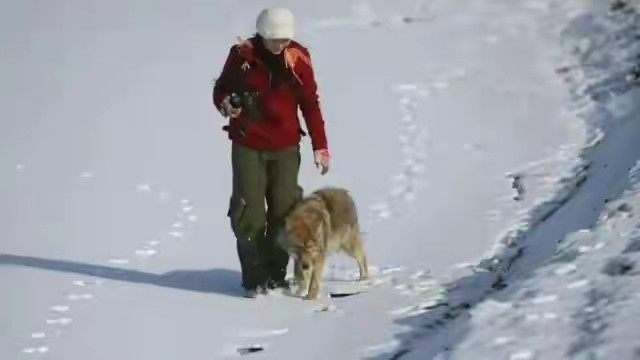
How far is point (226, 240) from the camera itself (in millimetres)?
10297

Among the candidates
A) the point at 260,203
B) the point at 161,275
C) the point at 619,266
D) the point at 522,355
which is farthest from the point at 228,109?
the point at 522,355

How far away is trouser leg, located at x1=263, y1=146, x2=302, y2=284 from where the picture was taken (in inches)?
324

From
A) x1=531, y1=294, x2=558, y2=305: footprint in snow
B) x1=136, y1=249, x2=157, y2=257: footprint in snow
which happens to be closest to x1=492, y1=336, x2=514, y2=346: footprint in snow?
x1=531, y1=294, x2=558, y2=305: footprint in snow

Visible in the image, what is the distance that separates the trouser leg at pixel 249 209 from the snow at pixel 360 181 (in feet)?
0.81

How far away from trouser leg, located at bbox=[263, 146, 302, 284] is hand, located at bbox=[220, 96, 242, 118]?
379 mm

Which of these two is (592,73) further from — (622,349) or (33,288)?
(622,349)

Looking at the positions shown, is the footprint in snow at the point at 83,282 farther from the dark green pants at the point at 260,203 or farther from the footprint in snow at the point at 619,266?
the footprint in snow at the point at 619,266

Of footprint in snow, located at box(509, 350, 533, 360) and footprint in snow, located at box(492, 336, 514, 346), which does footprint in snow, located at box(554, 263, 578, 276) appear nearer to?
footprint in snow, located at box(492, 336, 514, 346)

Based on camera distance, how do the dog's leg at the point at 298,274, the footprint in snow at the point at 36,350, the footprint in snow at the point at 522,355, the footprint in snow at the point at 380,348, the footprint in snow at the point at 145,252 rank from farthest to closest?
the footprint in snow at the point at 145,252 < the dog's leg at the point at 298,274 < the footprint in snow at the point at 36,350 < the footprint in snow at the point at 380,348 < the footprint in snow at the point at 522,355

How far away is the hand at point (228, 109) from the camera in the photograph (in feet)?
26.5

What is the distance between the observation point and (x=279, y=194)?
8305mm

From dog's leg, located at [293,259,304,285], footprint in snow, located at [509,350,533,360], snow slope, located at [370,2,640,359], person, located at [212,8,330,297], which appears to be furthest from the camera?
dog's leg, located at [293,259,304,285]

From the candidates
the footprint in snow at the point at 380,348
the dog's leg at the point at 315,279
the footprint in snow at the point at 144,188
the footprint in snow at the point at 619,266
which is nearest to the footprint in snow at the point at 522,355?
the footprint in snow at the point at 619,266

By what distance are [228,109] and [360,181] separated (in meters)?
4.20
